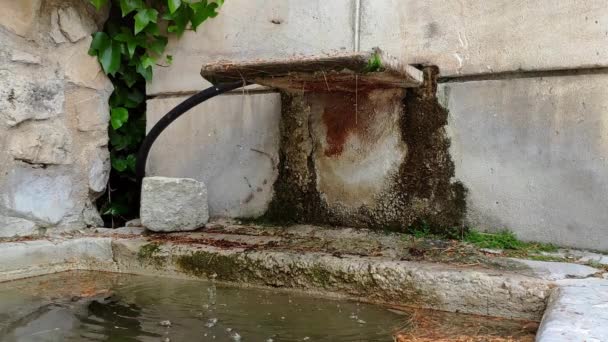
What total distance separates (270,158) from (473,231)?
1.31m

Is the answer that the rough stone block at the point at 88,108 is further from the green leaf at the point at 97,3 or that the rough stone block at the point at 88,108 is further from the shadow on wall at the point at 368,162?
the shadow on wall at the point at 368,162

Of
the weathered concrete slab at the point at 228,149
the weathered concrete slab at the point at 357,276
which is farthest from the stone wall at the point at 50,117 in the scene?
the weathered concrete slab at the point at 357,276

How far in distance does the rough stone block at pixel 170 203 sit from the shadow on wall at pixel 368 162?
0.48 metres

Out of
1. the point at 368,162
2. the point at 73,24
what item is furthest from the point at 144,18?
the point at 368,162

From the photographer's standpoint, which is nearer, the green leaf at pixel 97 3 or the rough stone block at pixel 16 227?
the rough stone block at pixel 16 227

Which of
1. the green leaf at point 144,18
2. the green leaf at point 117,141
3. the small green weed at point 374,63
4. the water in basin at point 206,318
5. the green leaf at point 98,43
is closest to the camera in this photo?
the water in basin at point 206,318

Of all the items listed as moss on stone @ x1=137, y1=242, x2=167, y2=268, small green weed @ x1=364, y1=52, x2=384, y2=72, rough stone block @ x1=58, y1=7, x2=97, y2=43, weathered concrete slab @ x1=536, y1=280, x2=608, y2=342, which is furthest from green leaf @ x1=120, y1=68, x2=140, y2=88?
weathered concrete slab @ x1=536, y1=280, x2=608, y2=342

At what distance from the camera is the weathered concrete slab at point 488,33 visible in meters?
2.54

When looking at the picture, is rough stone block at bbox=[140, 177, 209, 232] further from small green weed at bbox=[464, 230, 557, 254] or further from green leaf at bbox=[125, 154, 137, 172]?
small green weed at bbox=[464, 230, 557, 254]

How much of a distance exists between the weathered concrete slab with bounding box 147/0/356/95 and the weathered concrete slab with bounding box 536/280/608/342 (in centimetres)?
185

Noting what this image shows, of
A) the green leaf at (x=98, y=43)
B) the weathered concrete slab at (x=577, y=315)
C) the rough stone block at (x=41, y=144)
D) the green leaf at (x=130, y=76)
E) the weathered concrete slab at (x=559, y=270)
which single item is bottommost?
the weathered concrete slab at (x=577, y=315)

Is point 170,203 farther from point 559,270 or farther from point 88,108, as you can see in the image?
point 559,270

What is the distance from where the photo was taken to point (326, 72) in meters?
2.44

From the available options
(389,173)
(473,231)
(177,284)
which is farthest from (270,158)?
(473,231)
